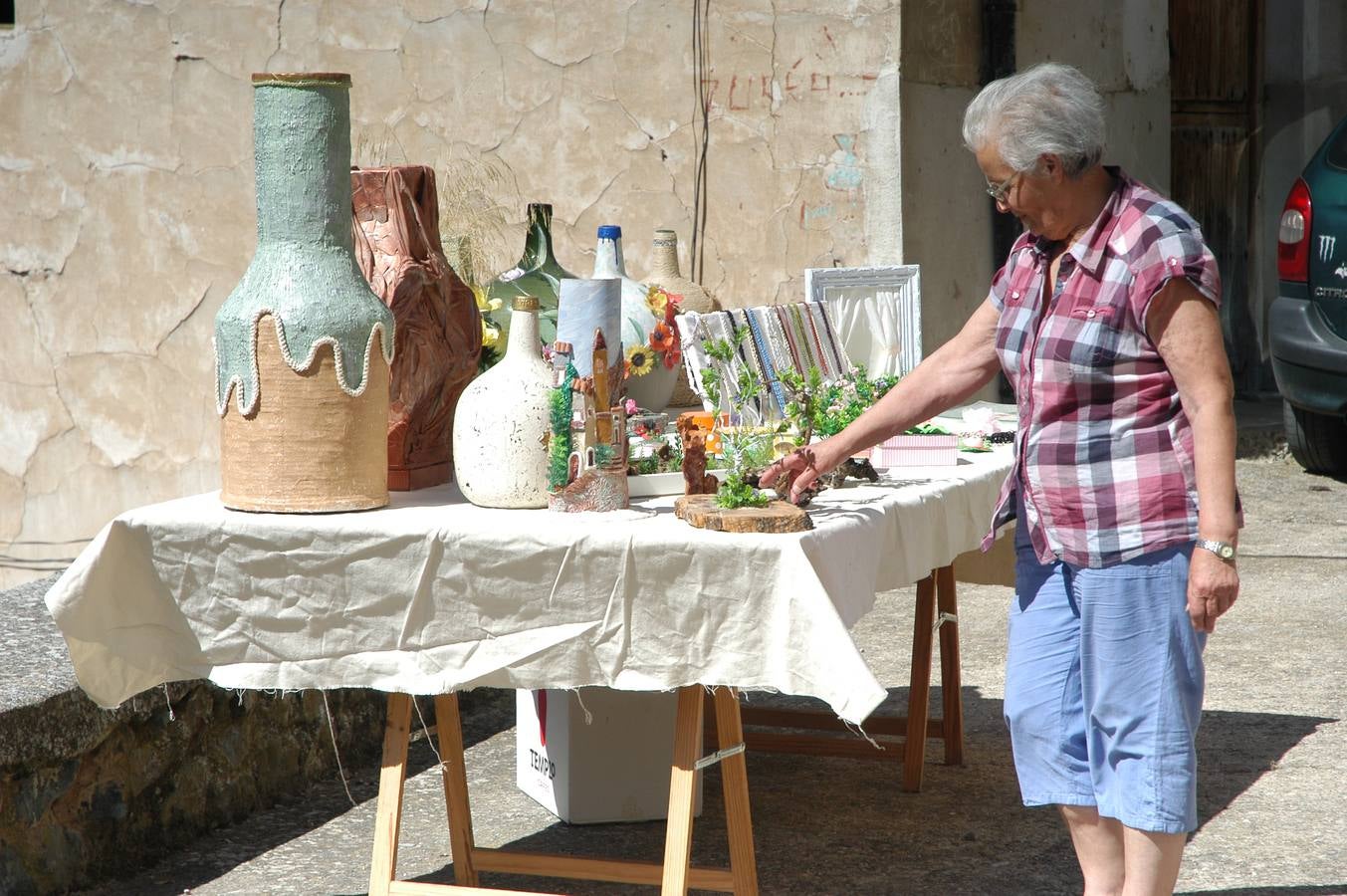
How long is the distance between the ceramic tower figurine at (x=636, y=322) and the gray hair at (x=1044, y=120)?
3.90 feet

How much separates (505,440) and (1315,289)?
466 cm

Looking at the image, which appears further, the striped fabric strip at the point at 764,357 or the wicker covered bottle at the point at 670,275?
the wicker covered bottle at the point at 670,275

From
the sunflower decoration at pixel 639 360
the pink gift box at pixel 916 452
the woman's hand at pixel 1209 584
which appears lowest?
the woman's hand at pixel 1209 584

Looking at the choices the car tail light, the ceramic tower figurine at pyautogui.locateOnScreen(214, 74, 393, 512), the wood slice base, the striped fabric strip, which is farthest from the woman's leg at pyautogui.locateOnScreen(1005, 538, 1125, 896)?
the car tail light

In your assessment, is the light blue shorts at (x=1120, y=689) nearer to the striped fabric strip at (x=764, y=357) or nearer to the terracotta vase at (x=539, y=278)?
the striped fabric strip at (x=764, y=357)

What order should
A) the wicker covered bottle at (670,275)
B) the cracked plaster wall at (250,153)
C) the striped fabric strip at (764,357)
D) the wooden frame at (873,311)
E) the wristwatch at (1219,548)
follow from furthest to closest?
the cracked plaster wall at (250,153) → the wicker covered bottle at (670,275) → the wooden frame at (873,311) → the striped fabric strip at (764,357) → the wristwatch at (1219,548)

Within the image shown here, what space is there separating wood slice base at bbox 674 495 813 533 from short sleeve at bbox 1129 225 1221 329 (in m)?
0.55

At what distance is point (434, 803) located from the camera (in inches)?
137

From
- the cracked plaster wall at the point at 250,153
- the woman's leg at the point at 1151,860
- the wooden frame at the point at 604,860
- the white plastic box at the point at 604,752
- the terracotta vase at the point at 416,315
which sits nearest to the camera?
the woman's leg at the point at 1151,860

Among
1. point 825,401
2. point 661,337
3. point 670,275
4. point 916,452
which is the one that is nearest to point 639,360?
point 661,337

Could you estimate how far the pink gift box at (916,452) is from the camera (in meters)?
3.01

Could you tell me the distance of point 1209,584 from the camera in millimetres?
2102

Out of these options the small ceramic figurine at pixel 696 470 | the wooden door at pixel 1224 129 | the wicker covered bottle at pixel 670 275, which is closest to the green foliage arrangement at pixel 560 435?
the small ceramic figurine at pixel 696 470

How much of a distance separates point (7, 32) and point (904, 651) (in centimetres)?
435
